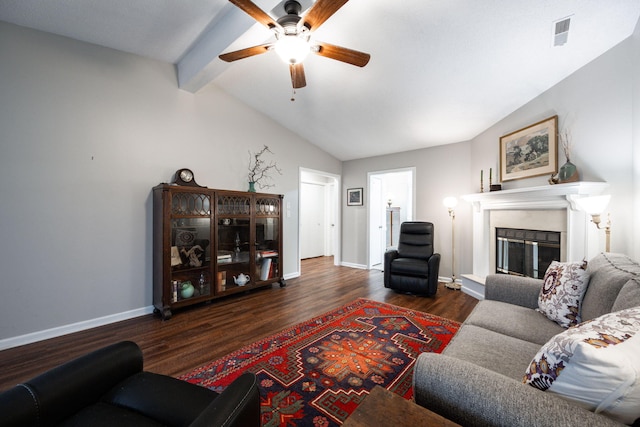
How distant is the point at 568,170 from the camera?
237 cm

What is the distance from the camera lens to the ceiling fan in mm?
1562

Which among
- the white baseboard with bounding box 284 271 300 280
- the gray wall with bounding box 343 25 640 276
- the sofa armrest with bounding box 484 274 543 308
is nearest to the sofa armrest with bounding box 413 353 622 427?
the sofa armrest with bounding box 484 274 543 308

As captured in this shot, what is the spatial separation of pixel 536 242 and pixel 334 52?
10.0 ft

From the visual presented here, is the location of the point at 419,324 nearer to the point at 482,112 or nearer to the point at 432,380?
the point at 432,380

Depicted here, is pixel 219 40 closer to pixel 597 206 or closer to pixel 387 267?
pixel 387 267

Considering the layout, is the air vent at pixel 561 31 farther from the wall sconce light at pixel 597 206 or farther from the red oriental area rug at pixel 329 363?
the red oriental area rug at pixel 329 363

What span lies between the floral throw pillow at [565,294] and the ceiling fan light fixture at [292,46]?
7.68 feet

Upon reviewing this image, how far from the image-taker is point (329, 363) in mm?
1892

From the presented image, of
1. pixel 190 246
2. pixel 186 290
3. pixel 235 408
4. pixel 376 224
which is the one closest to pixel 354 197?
pixel 376 224

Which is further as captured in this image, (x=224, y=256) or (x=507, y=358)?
(x=224, y=256)

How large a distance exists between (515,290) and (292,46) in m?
2.50

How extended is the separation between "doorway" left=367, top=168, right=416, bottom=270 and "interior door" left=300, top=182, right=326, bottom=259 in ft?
5.88

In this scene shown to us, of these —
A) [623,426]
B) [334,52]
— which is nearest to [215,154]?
[334,52]

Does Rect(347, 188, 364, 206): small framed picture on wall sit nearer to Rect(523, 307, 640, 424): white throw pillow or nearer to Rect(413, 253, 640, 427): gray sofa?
Rect(413, 253, 640, 427): gray sofa
